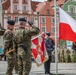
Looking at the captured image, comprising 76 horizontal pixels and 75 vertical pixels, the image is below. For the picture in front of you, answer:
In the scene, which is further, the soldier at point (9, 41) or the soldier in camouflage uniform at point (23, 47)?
the soldier at point (9, 41)

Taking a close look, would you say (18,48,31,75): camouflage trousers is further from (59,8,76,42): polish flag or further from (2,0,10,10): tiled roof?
(2,0,10,10): tiled roof

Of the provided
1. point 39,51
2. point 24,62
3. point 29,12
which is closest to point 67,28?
point 39,51

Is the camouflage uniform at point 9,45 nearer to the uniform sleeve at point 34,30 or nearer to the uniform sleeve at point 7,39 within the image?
the uniform sleeve at point 7,39

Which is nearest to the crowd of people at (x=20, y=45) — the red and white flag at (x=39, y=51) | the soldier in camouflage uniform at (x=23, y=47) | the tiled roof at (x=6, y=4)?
the soldier in camouflage uniform at (x=23, y=47)

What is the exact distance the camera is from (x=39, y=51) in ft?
40.1

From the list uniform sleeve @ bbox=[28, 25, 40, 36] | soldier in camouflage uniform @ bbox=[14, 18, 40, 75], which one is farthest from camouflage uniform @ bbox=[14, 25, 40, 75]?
uniform sleeve @ bbox=[28, 25, 40, 36]

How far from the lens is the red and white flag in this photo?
12085 millimetres

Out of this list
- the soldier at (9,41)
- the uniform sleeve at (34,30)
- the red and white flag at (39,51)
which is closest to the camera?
the uniform sleeve at (34,30)

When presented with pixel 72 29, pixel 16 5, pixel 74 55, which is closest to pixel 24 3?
pixel 16 5

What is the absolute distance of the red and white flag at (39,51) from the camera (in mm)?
12085

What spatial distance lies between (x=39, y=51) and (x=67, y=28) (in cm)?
158

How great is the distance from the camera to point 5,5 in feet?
237

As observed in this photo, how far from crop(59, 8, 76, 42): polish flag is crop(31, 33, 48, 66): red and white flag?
1.10 metres

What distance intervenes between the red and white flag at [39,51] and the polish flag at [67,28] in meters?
1.10
